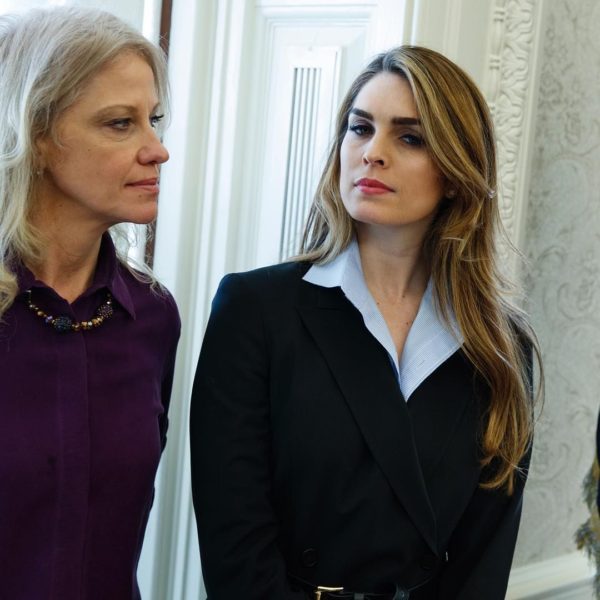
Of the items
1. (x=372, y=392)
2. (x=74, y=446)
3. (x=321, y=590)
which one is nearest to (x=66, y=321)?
(x=74, y=446)

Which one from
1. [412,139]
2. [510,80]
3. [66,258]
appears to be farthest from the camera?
[510,80]

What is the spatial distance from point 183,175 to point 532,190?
3.20 feet

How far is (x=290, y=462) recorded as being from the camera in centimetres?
200

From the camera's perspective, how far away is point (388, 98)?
2.08 metres

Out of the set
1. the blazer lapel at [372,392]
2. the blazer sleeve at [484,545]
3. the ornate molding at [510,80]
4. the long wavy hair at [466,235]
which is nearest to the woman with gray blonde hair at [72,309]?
the blazer lapel at [372,392]

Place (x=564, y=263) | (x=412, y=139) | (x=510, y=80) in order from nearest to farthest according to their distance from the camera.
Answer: (x=412, y=139), (x=510, y=80), (x=564, y=263)

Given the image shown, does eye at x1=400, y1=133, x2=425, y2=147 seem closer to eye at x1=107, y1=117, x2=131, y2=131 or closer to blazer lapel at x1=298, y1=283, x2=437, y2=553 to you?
blazer lapel at x1=298, y1=283, x2=437, y2=553

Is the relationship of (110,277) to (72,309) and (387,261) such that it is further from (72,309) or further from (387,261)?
(387,261)

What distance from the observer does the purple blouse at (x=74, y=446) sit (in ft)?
5.45

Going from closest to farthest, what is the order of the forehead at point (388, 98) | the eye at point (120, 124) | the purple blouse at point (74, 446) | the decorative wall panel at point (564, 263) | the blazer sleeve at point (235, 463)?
the purple blouse at point (74, 446) → the eye at point (120, 124) → the blazer sleeve at point (235, 463) → the forehead at point (388, 98) → the decorative wall panel at point (564, 263)

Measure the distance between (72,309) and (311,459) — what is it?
0.53 m

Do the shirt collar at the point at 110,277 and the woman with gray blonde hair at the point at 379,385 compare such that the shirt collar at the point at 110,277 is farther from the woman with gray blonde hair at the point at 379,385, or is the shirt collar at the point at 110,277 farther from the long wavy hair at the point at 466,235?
the long wavy hair at the point at 466,235

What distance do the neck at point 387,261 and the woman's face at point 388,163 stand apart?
5 cm

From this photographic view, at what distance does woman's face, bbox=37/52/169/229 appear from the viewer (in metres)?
1.75
